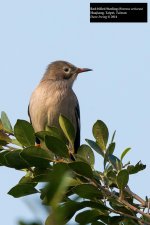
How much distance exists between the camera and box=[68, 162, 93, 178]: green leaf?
2.89 m

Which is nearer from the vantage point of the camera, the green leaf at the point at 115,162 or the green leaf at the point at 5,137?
the green leaf at the point at 115,162

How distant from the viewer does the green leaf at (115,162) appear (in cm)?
344

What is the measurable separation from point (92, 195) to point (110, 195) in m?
0.13

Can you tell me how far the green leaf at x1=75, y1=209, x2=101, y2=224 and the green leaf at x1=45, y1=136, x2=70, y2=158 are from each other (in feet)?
1.66

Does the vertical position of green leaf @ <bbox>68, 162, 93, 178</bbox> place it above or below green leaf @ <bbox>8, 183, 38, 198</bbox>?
above

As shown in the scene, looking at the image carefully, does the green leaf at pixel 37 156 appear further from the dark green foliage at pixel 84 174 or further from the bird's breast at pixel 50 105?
the bird's breast at pixel 50 105

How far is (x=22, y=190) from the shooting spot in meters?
3.23

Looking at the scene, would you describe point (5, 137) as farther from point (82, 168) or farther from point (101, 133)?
point (82, 168)

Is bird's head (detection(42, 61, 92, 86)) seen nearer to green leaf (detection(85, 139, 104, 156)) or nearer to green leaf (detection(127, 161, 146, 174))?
green leaf (detection(85, 139, 104, 156))

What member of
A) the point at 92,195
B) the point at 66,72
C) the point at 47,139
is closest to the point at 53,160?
the point at 47,139

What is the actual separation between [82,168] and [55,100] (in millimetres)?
4232

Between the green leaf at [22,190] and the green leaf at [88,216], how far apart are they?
0.54 metres

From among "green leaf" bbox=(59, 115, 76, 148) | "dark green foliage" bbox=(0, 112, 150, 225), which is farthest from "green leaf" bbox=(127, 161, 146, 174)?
"green leaf" bbox=(59, 115, 76, 148)

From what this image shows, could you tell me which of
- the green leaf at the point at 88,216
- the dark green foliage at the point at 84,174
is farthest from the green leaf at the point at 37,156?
the green leaf at the point at 88,216
